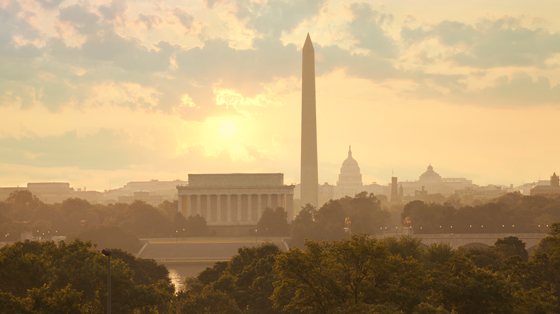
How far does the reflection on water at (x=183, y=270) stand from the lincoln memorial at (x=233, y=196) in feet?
136

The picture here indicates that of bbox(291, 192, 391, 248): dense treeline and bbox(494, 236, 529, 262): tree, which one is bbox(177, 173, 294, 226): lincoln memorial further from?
bbox(494, 236, 529, 262): tree

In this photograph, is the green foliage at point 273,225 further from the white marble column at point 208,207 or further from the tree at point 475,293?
the tree at point 475,293

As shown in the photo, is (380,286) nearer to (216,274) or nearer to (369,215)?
(216,274)

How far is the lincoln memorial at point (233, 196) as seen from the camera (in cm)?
13712

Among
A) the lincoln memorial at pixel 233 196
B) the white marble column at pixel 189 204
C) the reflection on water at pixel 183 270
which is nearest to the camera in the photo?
the reflection on water at pixel 183 270

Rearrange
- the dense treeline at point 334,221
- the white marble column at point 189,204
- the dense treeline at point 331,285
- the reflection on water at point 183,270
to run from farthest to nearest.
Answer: the white marble column at point 189,204 < the dense treeline at point 334,221 < the reflection on water at point 183,270 < the dense treeline at point 331,285

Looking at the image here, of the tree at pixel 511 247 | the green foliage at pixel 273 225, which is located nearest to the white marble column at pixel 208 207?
the green foliage at pixel 273 225

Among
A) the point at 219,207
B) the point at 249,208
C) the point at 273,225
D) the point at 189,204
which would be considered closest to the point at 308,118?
the point at 273,225

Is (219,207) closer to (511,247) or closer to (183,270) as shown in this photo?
(183,270)

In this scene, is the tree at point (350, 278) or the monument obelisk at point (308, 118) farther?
the monument obelisk at point (308, 118)

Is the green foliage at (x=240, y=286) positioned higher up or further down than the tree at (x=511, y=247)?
further down

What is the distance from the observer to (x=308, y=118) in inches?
4943

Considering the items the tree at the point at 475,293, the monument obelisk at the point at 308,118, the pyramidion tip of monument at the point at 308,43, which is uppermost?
the pyramidion tip of monument at the point at 308,43

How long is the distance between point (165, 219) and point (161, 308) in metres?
77.2
